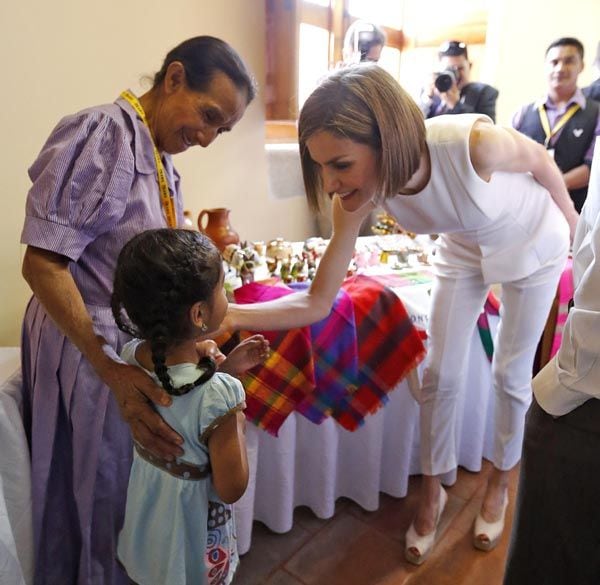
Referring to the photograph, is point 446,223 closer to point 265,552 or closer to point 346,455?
point 346,455

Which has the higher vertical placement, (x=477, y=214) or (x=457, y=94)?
(x=457, y=94)

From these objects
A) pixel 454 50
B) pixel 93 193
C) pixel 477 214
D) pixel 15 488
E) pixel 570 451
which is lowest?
pixel 15 488

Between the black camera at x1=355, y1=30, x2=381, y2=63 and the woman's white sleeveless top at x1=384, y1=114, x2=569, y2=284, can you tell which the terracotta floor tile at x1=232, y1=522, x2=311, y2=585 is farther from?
the black camera at x1=355, y1=30, x2=381, y2=63

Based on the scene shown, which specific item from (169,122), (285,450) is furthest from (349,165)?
(285,450)

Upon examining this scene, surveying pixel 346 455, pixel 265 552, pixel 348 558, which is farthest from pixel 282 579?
pixel 346 455

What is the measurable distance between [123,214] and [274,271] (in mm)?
879

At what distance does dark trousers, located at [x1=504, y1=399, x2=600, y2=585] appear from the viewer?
0.63m

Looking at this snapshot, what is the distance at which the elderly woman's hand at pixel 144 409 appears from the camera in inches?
31.8

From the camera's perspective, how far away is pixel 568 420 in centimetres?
65

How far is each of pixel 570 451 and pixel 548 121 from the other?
250 centimetres

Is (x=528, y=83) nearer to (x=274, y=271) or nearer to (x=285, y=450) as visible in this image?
(x=274, y=271)

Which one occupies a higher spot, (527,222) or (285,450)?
(527,222)

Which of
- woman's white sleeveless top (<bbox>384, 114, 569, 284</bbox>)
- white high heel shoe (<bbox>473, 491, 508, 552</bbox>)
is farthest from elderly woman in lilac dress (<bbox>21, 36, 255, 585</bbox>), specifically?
white high heel shoe (<bbox>473, 491, 508, 552</bbox>)

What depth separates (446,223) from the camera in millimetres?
1209
